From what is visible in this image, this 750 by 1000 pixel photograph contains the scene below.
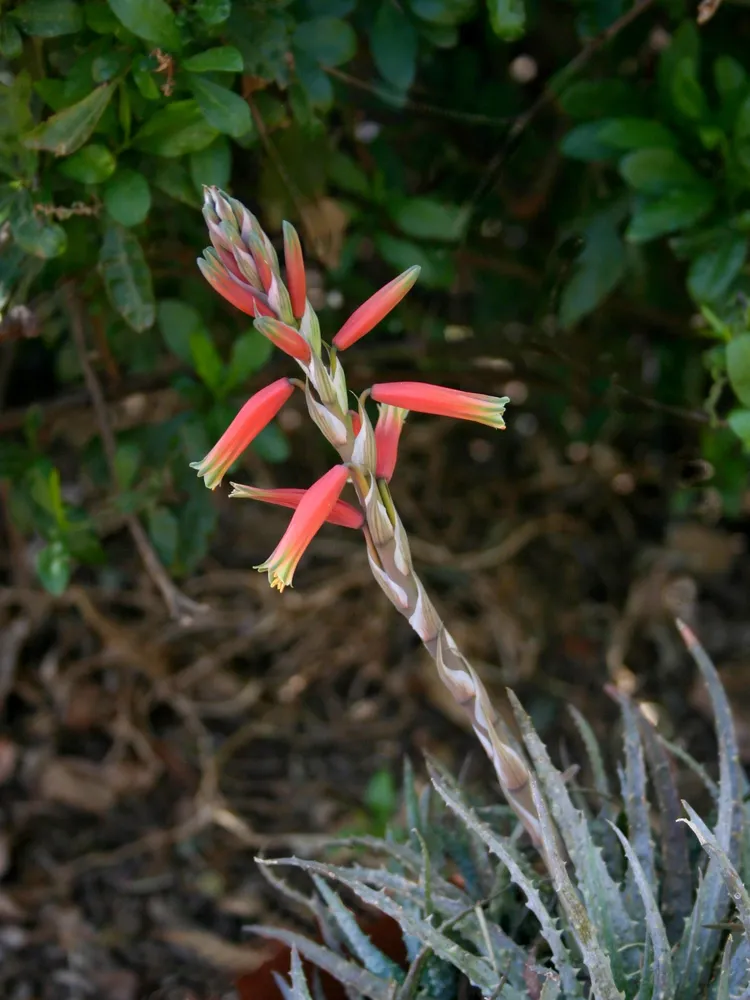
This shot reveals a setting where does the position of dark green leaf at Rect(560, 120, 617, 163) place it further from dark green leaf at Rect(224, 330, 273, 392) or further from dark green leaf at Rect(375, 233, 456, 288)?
dark green leaf at Rect(224, 330, 273, 392)

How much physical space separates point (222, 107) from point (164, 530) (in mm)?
460

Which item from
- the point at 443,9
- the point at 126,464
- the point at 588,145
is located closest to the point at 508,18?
the point at 443,9

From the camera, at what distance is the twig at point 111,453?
1007 millimetres

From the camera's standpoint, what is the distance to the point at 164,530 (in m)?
1.04

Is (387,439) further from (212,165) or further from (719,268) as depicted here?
(719,268)

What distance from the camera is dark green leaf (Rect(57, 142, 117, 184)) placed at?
79 cm

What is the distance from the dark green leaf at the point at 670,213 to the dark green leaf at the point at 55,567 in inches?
26.3

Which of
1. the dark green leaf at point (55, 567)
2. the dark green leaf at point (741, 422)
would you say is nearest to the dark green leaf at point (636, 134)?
the dark green leaf at point (741, 422)

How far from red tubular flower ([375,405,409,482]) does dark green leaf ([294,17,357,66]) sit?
1.48 feet

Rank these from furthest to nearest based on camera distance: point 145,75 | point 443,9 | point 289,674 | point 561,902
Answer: point 289,674 < point 443,9 < point 145,75 < point 561,902

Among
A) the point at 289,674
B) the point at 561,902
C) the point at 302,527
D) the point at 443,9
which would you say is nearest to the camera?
the point at 302,527

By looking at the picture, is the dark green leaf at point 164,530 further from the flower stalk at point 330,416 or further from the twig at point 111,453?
the flower stalk at point 330,416

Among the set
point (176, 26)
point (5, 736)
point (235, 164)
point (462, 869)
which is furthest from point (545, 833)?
point (5, 736)

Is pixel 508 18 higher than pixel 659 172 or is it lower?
higher
